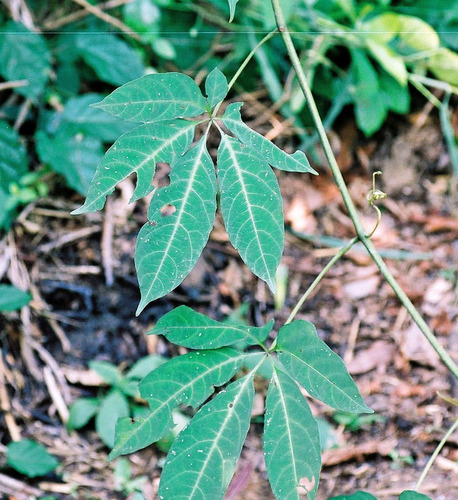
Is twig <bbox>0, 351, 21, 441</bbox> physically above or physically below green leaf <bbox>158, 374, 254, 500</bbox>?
below

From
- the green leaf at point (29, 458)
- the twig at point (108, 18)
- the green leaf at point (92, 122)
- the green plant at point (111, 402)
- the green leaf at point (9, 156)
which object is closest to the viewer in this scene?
the green leaf at point (29, 458)

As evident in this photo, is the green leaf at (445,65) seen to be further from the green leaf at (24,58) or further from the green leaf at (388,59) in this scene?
the green leaf at (24,58)

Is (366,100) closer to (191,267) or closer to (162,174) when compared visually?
(162,174)

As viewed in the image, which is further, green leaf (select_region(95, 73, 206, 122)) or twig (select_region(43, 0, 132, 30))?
twig (select_region(43, 0, 132, 30))

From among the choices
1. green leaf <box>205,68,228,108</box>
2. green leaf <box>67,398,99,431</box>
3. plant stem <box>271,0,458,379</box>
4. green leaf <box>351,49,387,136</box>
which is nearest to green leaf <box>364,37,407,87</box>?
green leaf <box>351,49,387,136</box>

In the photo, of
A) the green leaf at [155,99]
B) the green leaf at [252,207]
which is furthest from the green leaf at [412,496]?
the green leaf at [155,99]

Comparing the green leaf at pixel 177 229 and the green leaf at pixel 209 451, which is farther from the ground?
the green leaf at pixel 177 229

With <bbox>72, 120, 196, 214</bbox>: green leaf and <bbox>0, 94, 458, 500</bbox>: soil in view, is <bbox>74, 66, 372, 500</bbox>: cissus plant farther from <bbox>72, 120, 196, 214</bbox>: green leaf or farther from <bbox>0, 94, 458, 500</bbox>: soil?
<bbox>0, 94, 458, 500</bbox>: soil
